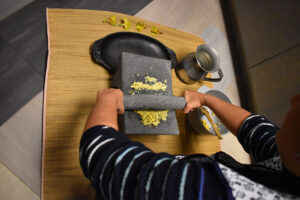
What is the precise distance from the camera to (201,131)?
0.71 meters

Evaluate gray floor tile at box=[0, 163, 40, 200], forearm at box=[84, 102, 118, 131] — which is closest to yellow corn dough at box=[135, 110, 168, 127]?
forearm at box=[84, 102, 118, 131]

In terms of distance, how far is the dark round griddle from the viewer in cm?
63

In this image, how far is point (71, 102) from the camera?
0.60 m

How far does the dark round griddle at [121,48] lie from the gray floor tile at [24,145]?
0.28 metres

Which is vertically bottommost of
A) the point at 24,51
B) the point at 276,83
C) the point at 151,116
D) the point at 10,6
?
the point at 276,83

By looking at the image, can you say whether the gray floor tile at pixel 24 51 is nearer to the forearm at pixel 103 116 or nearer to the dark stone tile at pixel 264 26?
the forearm at pixel 103 116

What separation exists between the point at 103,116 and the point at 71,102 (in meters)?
0.24

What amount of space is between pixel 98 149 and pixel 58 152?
290mm

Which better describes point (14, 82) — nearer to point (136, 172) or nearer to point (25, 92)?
point (25, 92)

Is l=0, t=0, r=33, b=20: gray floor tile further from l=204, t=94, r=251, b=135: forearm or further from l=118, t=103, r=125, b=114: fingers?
l=204, t=94, r=251, b=135: forearm

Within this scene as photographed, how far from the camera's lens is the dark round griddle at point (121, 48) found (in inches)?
24.9

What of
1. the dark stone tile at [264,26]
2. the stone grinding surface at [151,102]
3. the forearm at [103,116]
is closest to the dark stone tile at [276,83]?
the dark stone tile at [264,26]

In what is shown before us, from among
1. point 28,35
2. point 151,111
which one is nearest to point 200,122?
point 151,111

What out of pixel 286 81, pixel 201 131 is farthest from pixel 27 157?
pixel 286 81
